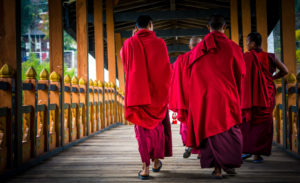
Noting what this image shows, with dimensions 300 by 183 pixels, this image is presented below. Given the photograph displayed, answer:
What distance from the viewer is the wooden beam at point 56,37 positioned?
445 cm

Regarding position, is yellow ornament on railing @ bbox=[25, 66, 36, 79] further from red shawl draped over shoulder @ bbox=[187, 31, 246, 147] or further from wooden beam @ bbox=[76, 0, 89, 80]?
wooden beam @ bbox=[76, 0, 89, 80]

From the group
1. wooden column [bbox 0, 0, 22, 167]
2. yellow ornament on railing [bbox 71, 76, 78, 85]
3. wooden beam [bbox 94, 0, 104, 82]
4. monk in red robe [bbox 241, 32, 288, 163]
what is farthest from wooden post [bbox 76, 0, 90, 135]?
monk in red robe [bbox 241, 32, 288, 163]

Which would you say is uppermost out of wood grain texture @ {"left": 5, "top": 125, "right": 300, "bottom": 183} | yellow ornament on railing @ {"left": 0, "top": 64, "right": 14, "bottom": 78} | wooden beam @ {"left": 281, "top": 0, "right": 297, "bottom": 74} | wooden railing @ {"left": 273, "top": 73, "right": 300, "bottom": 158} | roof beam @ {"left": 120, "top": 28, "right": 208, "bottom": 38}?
roof beam @ {"left": 120, "top": 28, "right": 208, "bottom": 38}

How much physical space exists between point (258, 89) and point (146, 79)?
1416 mm

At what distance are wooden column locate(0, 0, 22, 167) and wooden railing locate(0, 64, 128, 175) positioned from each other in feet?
0.05

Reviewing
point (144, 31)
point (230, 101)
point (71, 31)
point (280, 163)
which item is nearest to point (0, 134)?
point (144, 31)

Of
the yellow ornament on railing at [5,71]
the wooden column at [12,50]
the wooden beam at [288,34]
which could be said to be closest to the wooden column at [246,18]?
the wooden beam at [288,34]

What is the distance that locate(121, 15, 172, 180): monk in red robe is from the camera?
290 cm

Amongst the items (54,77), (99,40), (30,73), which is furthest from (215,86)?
(99,40)

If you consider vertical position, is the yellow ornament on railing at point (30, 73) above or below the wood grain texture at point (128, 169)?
above

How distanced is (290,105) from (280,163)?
0.91 m

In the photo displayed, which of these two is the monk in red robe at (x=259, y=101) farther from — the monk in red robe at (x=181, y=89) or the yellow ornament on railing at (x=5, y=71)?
the yellow ornament on railing at (x=5, y=71)

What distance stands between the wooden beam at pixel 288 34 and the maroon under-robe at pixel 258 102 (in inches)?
27.7

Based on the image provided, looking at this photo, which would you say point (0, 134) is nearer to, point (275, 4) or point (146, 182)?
point (146, 182)
